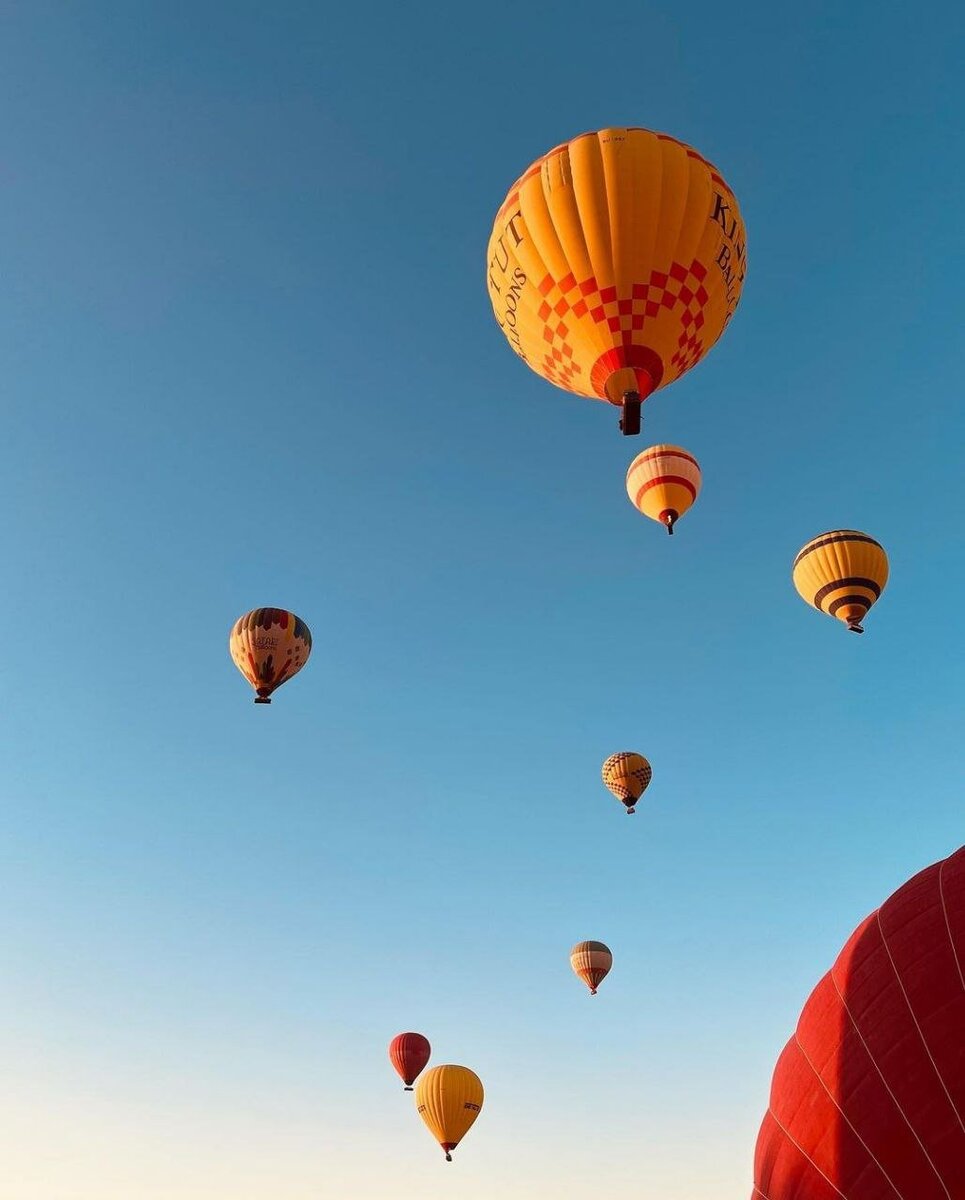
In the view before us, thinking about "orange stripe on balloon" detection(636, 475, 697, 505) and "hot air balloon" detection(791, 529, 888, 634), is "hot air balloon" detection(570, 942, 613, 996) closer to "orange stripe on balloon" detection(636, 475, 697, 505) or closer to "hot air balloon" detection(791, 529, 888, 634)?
"hot air balloon" detection(791, 529, 888, 634)

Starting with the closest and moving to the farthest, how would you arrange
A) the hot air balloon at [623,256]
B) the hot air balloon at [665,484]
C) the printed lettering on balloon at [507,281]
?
the hot air balloon at [623,256]
the printed lettering on balloon at [507,281]
the hot air balloon at [665,484]

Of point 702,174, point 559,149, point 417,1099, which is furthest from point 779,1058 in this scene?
point 417,1099

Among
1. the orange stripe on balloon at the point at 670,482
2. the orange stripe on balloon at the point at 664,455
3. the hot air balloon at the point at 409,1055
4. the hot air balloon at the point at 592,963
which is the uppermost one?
the orange stripe on balloon at the point at 664,455

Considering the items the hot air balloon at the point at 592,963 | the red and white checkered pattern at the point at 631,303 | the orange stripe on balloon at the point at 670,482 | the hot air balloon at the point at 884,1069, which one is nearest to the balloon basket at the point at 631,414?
the red and white checkered pattern at the point at 631,303

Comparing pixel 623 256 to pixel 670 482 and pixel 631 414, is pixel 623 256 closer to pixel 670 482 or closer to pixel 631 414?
pixel 631 414

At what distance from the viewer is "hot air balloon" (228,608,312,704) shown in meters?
21.9

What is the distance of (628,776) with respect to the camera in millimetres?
28578

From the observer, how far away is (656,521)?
19.2 meters

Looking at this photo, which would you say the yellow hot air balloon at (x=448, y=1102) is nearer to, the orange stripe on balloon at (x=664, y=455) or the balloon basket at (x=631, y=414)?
the orange stripe on balloon at (x=664, y=455)

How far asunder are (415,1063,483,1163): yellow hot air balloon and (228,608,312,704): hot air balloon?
18.9 m

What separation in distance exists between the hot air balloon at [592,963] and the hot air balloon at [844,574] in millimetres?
18715

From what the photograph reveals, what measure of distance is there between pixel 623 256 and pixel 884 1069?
39.5 ft

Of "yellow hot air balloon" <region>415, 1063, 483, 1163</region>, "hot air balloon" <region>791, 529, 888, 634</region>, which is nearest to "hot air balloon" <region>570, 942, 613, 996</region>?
"yellow hot air balloon" <region>415, 1063, 483, 1163</region>

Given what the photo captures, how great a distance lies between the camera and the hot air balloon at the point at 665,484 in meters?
18.9
